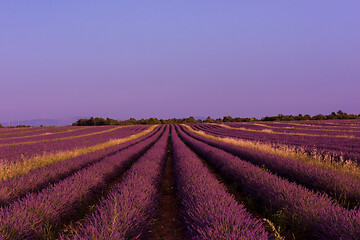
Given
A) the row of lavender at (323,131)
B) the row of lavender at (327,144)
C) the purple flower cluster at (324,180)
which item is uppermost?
the purple flower cluster at (324,180)

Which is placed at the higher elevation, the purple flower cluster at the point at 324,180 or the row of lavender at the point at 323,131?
the purple flower cluster at the point at 324,180

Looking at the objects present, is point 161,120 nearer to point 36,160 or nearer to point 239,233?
point 36,160

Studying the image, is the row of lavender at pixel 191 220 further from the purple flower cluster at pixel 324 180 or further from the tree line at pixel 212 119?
the tree line at pixel 212 119

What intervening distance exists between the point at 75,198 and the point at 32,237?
3.99ft

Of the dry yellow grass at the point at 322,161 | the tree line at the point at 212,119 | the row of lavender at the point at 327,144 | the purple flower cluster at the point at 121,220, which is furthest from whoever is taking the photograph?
the tree line at the point at 212,119

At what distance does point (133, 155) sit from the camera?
10.1 metres

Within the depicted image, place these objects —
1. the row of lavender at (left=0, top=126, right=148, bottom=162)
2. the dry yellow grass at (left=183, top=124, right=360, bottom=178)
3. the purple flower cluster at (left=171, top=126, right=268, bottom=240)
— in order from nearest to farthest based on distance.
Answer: the purple flower cluster at (left=171, top=126, right=268, bottom=240) < the dry yellow grass at (left=183, top=124, right=360, bottom=178) < the row of lavender at (left=0, top=126, right=148, bottom=162)

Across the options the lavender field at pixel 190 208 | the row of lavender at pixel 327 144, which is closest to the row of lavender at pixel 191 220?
the lavender field at pixel 190 208

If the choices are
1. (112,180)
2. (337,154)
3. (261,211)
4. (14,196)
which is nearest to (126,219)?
(261,211)

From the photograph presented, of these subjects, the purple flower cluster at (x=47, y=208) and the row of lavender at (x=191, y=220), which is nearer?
the row of lavender at (x=191, y=220)

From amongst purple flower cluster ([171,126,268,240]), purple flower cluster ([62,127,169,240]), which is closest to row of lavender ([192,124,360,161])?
purple flower cluster ([171,126,268,240])

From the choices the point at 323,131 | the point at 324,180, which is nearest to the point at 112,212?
the point at 324,180

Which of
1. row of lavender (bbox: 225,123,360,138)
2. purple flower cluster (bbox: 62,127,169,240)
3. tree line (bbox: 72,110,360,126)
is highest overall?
tree line (bbox: 72,110,360,126)

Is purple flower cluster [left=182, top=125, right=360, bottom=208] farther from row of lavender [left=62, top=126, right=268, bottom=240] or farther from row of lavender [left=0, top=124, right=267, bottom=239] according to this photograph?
row of lavender [left=62, top=126, right=268, bottom=240]
